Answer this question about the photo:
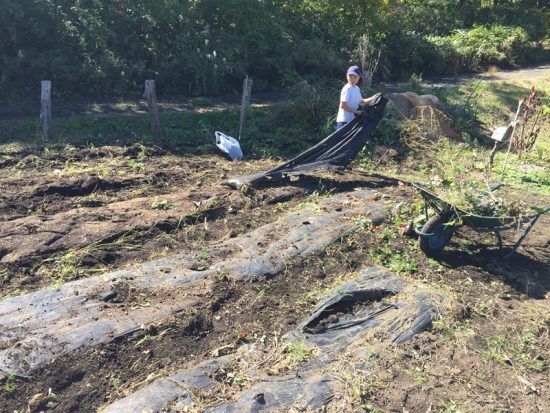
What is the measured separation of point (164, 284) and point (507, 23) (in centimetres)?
1951

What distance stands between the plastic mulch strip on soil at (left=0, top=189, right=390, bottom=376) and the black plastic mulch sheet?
4.19 feet

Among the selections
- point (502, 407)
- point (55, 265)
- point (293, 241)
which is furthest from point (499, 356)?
point (55, 265)

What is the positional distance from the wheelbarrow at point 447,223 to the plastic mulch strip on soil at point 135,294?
0.89 m

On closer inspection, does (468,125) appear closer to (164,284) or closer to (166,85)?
(166,85)

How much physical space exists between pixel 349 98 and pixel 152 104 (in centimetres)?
362

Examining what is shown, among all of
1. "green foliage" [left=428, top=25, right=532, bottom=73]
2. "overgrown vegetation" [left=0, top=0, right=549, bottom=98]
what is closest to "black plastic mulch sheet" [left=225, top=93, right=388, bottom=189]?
"overgrown vegetation" [left=0, top=0, right=549, bottom=98]

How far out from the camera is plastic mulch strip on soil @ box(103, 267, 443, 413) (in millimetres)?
4133

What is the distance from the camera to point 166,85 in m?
13.2

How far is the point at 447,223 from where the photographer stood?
6137 millimetres

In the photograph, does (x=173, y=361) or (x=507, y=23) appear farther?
(x=507, y=23)

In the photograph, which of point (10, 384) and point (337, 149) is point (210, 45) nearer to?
point (337, 149)

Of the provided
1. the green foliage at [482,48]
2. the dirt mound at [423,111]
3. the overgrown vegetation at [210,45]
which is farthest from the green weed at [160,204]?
the green foliage at [482,48]

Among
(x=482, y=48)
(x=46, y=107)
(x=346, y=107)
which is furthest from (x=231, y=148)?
(x=482, y=48)

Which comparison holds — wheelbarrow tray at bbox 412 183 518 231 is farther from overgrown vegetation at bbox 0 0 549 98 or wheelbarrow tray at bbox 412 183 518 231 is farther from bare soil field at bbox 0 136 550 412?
overgrown vegetation at bbox 0 0 549 98
